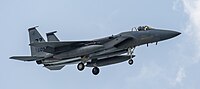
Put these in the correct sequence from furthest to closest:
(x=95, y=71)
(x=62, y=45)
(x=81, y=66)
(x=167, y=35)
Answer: (x=95, y=71) < (x=81, y=66) < (x=62, y=45) < (x=167, y=35)

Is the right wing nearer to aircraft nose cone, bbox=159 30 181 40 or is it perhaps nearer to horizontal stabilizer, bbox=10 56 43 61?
horizontal stabilizer, bbox=10 56 43 61

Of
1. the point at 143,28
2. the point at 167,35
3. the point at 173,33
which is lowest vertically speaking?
the point at 167,35

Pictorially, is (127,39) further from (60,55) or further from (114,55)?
(60,55)

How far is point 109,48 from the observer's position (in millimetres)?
33750

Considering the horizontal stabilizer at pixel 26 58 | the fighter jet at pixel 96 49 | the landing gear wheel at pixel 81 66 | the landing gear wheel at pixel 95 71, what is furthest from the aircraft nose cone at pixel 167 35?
the horizontal stabilizer at pixel 26 58

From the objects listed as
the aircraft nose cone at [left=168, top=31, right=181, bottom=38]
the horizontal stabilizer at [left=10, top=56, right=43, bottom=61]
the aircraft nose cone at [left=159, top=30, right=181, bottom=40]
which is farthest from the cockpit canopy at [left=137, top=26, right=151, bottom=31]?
the horizontal stabilizer at [left=10, top=56, right=43, bottom=61]

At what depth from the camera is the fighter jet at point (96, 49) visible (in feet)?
109

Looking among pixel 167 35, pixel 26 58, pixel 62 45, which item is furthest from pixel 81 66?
pixel 167 35

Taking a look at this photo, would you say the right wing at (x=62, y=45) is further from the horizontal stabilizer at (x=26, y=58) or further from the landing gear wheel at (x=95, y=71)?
the landing gear wheel at (x=95, y=71)

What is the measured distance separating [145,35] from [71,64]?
665 centimetres

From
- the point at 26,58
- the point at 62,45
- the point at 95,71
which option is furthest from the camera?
the point at 95,71

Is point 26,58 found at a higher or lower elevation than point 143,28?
lower

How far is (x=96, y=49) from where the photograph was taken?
110 feet

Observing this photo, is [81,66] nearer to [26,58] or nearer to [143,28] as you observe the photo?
[26,58]
